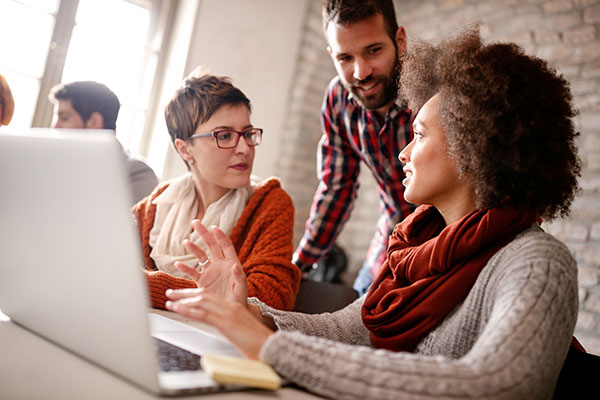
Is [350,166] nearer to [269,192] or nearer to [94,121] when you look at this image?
[269,192]

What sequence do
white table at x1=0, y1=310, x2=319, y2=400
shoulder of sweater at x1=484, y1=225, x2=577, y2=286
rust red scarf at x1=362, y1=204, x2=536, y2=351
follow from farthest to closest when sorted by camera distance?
rust red scarf at x1=362, y1=204, x2=536, y2=351
shoulder of sweater at x1=484, y1=225, x2=577, y2=286
white table at x1=0, y1=310, x2=319, y2=400

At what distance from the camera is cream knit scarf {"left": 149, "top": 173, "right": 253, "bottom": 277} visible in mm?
1711

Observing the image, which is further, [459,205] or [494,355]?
[459,205]

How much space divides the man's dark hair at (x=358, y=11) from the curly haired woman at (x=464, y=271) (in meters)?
0.70

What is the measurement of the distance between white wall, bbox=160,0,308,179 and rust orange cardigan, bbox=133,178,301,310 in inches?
81.4

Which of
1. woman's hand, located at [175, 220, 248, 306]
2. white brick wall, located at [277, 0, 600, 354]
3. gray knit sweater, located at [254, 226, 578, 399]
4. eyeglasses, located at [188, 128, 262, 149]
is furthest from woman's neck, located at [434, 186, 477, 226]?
white brick wall, located at [277, 0, 600, 354]

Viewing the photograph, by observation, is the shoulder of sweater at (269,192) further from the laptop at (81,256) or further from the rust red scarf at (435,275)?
the laptop at (81,256)

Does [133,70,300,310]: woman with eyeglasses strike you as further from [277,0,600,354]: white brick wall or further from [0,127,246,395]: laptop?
[277,0,600,354]: white brick wall

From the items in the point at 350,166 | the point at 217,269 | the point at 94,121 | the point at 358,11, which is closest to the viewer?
the point at 217,269

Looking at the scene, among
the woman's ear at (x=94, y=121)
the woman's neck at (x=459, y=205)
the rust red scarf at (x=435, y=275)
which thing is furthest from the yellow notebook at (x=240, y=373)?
the woman's ear at (x=94, y=121)

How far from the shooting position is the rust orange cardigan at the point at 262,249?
1398 mm

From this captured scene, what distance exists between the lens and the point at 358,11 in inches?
79.7

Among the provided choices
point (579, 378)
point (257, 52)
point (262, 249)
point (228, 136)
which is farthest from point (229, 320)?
point (257, 52)

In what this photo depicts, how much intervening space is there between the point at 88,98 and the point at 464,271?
7.71 feet
